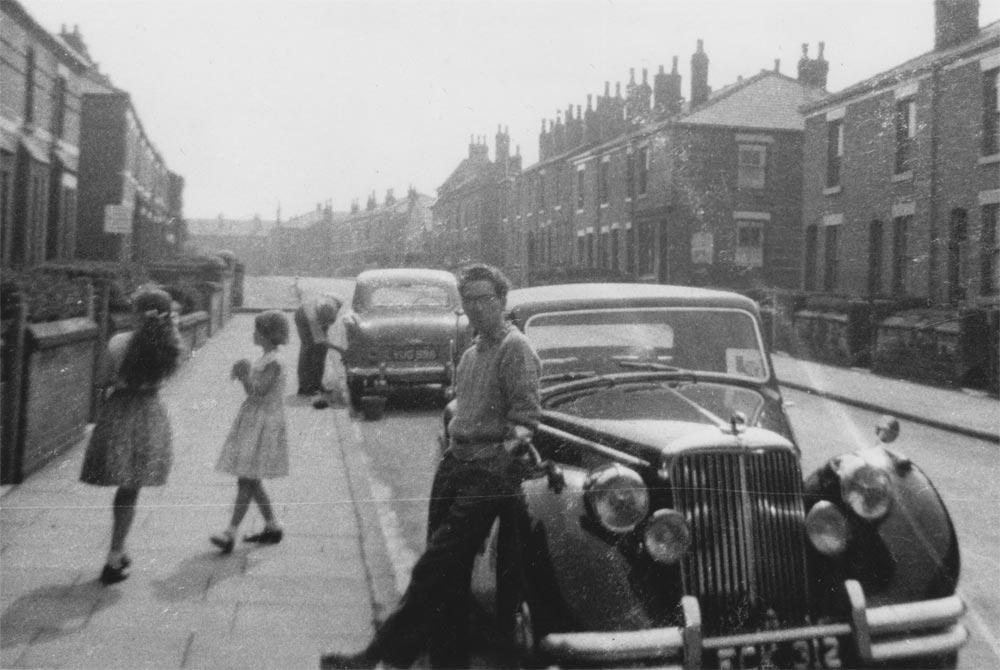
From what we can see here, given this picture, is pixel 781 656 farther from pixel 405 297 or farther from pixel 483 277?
pixel 405 297

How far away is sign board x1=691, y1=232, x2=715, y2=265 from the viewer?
2711cm

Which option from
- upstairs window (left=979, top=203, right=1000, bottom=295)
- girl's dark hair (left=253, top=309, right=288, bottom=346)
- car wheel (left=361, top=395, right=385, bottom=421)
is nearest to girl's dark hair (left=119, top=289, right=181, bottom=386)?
girl's dark hair (left=253, top=309, right=288, bottom=346)

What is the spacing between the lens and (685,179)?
28.0m

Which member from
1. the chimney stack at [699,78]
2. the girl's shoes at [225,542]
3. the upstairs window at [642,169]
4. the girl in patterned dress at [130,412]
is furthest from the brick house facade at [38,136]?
the chimney stack at [699,78]

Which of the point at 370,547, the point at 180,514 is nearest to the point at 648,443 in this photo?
the point at 370,547

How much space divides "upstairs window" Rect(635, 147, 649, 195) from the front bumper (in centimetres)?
2372

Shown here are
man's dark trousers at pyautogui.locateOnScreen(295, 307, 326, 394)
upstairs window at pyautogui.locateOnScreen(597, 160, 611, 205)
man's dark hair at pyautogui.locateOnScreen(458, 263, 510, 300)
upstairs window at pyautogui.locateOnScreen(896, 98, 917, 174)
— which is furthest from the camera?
upstairs window at pyautogui.locateOnScreen(597, 160, 611, 205)

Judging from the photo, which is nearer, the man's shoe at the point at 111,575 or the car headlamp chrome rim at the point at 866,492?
the car headlamp chrome rim at the point at 866,492

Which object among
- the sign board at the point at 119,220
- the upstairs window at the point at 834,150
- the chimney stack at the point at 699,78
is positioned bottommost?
the sign board at the point at 119,220

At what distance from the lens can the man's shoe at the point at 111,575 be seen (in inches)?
162

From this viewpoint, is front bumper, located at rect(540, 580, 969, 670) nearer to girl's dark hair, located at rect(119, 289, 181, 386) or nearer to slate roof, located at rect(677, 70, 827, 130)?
girl's dark hair, located at rect(119, 289, 181, 386)

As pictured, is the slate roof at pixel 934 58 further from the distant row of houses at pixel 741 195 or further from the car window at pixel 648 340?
the car window at pixel 648 340

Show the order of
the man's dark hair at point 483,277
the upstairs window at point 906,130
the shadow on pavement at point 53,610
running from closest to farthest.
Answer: the man's dark hair at point 483,277, the shadow on pavement at point 53,610, the upstairs window at point 906,130

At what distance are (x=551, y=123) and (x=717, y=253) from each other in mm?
23135
